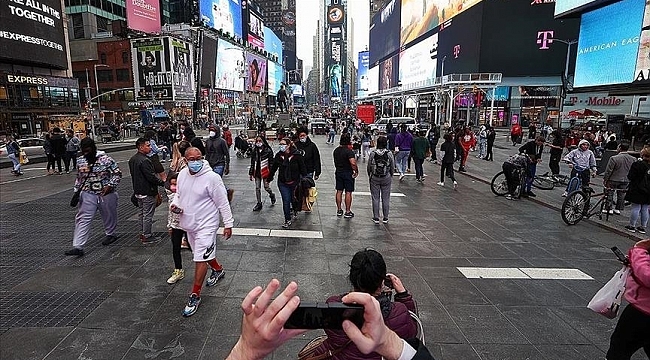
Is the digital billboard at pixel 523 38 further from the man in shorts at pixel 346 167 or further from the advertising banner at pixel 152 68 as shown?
the man in shorts at pixel 346 167

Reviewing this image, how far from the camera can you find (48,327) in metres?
3.91

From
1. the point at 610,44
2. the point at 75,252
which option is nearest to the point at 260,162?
the point at 75,252

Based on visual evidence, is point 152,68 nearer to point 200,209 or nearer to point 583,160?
point 583,160

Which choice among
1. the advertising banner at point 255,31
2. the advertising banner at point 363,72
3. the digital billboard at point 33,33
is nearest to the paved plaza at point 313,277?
the digital billboard at point 33,33

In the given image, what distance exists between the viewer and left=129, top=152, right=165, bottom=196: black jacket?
20.1 feet

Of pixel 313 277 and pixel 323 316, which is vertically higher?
pixel 323 316

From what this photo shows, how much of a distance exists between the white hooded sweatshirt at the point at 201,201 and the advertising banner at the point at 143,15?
179 feet

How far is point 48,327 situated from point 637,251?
5398 millimetres

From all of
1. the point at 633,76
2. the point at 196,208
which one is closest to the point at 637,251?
the point at 196,208

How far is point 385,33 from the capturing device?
100 meters

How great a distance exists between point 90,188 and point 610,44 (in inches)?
1542

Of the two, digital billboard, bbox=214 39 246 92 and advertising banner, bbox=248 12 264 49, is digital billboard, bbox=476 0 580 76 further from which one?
advertising banner, bbox=248 12 264 49

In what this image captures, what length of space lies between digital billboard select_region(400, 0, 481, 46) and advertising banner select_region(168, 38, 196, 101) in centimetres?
4074

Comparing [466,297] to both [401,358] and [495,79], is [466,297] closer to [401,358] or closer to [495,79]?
[401,358]
